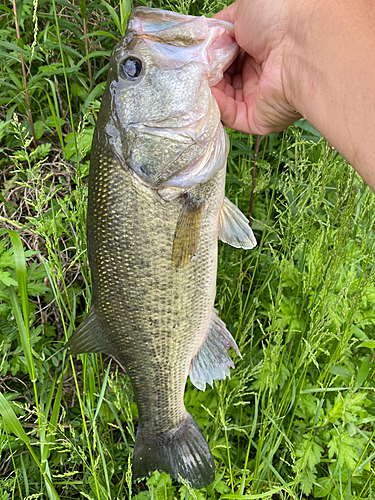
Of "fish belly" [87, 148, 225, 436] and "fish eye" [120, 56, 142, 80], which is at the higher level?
"fish eye" [120, 56, 142, 80]

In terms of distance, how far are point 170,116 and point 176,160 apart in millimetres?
171

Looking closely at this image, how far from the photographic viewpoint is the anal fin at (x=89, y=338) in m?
1.78

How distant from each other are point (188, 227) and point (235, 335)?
3.24ft

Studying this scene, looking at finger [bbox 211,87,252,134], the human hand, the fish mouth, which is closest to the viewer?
the fish mouth

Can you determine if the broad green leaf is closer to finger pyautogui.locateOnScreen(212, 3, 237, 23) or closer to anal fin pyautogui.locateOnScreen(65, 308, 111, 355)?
anal fin pyautogui.locateOnScreen(65, 308, 111, 355)

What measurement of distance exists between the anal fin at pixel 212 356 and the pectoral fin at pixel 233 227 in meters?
0.40

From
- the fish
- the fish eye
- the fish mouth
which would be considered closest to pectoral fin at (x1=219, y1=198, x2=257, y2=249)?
the fish

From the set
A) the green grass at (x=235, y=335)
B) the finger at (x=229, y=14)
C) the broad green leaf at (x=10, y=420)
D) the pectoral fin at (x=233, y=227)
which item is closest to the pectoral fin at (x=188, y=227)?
the pectoral fin at (x=233, y=227)

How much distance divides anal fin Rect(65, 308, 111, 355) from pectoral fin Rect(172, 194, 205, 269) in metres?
0.52

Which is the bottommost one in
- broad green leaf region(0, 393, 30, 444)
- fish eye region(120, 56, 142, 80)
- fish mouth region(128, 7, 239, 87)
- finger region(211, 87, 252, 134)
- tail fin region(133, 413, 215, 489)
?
tail fin region(133, 413, 215, 489)

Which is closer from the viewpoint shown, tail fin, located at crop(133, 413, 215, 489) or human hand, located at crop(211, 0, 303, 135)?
human hand, located at crop(211, 0, 303, 135)

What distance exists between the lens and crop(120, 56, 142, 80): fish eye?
5.15 feet

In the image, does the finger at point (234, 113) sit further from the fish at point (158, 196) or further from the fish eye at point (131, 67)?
the fish eye at point (131, 67)

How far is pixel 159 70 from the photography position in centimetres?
155
